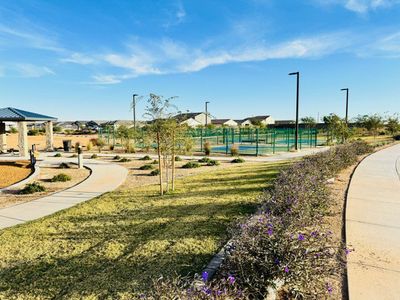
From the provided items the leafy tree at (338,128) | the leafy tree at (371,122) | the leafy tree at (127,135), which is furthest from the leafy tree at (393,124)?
the leafy tree at (127,135)

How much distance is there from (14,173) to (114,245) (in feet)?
37.1

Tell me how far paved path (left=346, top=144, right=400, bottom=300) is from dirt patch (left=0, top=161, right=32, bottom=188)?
38.9ft

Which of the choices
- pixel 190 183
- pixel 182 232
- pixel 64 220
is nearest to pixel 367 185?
pixel 190 183

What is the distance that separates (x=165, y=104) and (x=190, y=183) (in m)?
3.51

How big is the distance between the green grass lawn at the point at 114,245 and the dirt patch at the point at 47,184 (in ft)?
8.16

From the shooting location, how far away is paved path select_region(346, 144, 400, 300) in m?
3.65

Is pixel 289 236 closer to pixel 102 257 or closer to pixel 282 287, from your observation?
pixel 282 287

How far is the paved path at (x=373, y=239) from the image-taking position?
12.0ft

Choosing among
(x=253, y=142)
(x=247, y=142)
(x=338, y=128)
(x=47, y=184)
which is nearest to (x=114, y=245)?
(x=47, y=184)

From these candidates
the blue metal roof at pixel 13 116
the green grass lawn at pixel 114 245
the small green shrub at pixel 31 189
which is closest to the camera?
the green grass lawn at pixel 114 245

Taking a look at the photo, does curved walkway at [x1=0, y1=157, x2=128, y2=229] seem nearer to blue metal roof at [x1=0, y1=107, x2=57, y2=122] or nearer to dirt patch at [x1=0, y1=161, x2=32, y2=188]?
dirt patch at [x1=0, y1=161, x2=32, y2=188]

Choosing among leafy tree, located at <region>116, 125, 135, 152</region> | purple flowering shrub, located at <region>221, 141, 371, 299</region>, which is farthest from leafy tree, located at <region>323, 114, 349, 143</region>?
purple flowering shrub, located at <region>221, 141, 371, 299</region>

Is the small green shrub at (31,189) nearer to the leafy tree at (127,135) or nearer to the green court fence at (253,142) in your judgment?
the green court fence at (253,142)

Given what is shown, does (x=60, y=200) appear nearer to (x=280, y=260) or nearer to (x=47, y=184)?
(x=47, y=184)
